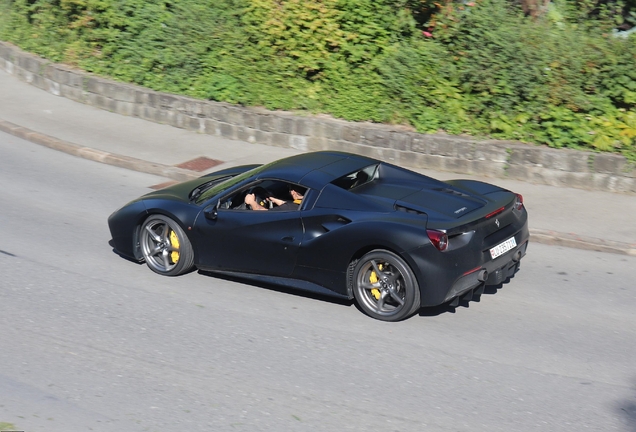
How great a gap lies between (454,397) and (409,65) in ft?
25.9

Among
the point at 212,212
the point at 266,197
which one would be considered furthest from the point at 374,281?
the point at 212,212

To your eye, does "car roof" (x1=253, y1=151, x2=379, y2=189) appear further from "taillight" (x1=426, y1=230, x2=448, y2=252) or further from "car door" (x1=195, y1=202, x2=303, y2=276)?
"taillight" (x1=426, y1=230, x2=448, y2=252)

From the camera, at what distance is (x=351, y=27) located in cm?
1404

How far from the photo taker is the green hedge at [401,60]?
39.4 feet

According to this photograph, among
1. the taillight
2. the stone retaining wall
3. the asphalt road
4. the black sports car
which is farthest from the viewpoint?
the stone retaining wall

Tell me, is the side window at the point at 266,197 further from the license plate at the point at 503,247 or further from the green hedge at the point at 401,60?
the green hedge at the point at 401,60

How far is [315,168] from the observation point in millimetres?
8320

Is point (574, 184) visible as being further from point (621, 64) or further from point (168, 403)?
point (168, 403)

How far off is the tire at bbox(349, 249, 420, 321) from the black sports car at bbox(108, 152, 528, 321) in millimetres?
10

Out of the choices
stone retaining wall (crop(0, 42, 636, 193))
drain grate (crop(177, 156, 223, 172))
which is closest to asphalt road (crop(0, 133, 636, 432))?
stone retaining wall (crop(0, 42, 636, 193))

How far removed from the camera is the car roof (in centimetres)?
812

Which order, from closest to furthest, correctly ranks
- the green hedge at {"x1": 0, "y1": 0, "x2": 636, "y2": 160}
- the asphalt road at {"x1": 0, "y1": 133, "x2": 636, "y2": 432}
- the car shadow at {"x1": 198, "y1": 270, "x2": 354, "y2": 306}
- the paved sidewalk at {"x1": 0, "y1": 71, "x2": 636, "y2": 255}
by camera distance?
the asphalt road at {"x1": 0, "y1": 133, "x2": 636, "y2": 432}, the car shadow at {"x1": 198, "y1": 270, "x2": 354, "y2": 306}, the paved sidewalk at {"x1": 0, "y1": 71, "x2": 636, "y2": 255}, the green hedge at {"x1": 0, "y1": 0, "x2": 636, "y2": 160}

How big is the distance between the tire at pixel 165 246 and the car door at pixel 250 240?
21 centimetres

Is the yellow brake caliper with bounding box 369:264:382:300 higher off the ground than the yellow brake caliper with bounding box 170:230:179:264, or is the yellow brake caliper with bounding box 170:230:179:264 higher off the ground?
the yellow brake caliper with bounding box 369:264:382:300
